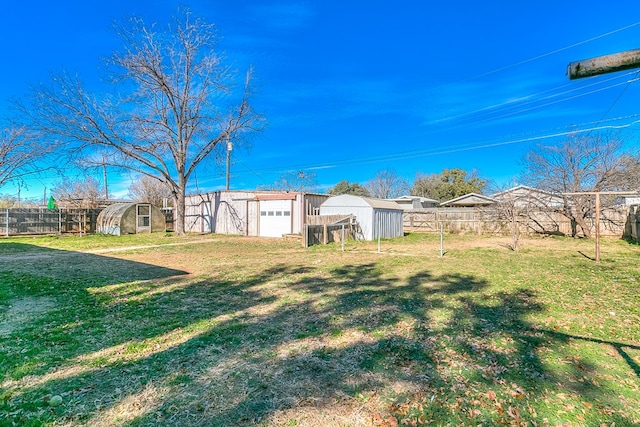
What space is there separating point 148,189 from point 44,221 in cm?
1361

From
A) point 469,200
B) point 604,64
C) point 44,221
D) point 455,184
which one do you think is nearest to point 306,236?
point 604,64

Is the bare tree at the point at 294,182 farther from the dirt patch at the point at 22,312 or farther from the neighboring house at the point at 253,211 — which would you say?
the dirt patch at the point at 22,312

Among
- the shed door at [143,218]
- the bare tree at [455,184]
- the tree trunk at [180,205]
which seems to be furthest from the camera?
the bare tree at [455,184]

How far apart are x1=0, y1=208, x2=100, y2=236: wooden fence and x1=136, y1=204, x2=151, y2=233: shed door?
287 centimetres

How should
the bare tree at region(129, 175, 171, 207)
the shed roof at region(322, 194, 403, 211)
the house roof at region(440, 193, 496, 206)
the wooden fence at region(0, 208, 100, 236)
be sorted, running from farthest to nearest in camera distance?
the bare tree at region(129, 175, 171, 207) → the house roof at region(440, 193, 496, 206) → the wooden fence at region(0, 208, 100, 236) → the shed roof at region(322, 194, 403, 211)

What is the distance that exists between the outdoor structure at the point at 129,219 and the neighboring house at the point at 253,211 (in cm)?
268

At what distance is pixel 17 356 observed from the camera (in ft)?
10.3

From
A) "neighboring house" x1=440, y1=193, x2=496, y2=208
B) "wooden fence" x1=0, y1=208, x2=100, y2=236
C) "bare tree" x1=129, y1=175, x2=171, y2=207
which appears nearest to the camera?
"wooden fence" x1=0, y1=208, x2=100, y2=236

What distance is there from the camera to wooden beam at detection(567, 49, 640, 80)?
181 centimetres

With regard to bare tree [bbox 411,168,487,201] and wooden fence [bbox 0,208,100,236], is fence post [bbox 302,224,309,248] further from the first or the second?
bare tree [bbox 411,168,487,201]

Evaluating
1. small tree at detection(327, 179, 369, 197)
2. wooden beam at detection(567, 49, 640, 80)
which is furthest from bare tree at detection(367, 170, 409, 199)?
wooden beam at detection(567, 49, 640, 80)

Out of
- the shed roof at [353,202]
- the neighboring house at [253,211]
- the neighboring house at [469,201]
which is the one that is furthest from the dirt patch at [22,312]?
the neighboring house at [469,201]

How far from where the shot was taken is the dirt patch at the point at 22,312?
396 cm

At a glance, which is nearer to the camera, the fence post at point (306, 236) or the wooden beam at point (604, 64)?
the wooden beam at point (604, 64)
